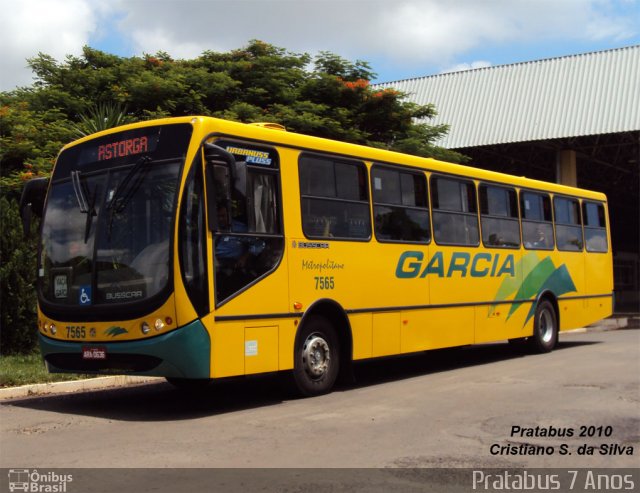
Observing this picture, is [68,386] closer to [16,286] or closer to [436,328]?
[16,286]

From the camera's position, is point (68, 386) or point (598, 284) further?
point (598, 284)

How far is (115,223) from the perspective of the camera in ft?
28.3

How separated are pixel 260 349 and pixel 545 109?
21.8 m

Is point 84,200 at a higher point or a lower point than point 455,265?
higher

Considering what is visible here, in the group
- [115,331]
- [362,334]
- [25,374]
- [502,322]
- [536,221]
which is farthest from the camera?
[536,221]

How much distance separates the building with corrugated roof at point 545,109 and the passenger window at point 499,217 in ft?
45.3

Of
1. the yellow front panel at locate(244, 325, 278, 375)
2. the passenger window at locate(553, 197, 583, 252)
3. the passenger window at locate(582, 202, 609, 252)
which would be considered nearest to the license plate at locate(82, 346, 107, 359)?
the yellow front panel at locate(244, 325, 278, 375)

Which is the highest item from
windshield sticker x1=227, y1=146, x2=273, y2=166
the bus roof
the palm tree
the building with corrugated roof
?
the building with corrugated roof

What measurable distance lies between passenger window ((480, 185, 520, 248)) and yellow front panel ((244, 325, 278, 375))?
18.0 feet

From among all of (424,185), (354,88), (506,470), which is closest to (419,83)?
(354,88)

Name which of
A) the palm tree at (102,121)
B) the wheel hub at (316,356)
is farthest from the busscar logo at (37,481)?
the palm tree at (102,121)

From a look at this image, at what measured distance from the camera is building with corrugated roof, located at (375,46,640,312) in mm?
26938

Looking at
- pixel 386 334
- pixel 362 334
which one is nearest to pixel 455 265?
pixel 386 334

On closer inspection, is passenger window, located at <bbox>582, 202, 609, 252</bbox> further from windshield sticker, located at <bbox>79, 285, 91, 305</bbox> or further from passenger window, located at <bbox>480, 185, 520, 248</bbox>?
windshield sticker, located at <bbox>79, 285, 91, 305</bbox>
